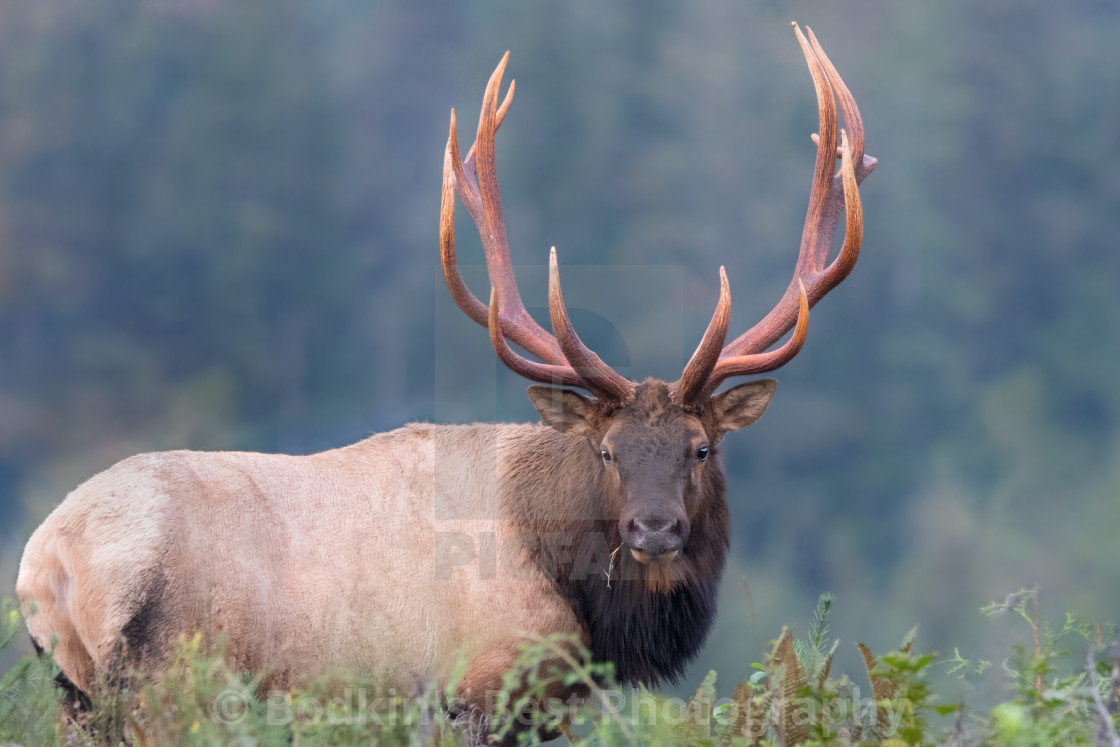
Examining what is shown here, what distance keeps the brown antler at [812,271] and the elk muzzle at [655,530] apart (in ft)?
2.07

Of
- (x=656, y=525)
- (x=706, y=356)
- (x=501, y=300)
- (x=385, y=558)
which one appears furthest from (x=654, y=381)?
(x=385, y=558)

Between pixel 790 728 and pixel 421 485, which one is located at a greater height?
pixel 421 485

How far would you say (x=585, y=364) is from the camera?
4.34 meters

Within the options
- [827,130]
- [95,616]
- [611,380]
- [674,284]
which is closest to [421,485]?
[611,380]

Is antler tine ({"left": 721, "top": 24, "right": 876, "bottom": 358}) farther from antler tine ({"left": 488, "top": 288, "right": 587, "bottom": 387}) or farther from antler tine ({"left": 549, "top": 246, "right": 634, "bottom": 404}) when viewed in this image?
antler tine ({"left": 488, "top": 288, "right": 587, "bottom": 387})

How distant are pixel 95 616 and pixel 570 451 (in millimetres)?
2053

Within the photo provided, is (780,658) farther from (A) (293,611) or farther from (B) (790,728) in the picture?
(A) (293,611)

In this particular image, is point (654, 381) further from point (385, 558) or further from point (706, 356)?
point (385, 558)

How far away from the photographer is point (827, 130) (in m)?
4.79

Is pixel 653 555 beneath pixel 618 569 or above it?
above

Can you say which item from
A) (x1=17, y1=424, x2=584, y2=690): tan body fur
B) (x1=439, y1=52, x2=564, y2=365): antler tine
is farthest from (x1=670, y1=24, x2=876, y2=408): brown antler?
(x1=17, y1=424, x2=584, y2=690): tan body fur

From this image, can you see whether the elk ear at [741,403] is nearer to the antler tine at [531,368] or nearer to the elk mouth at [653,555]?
the antler tine at [531,368]

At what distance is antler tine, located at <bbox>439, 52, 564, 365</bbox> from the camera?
15.3 feet

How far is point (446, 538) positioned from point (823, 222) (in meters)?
2.35
